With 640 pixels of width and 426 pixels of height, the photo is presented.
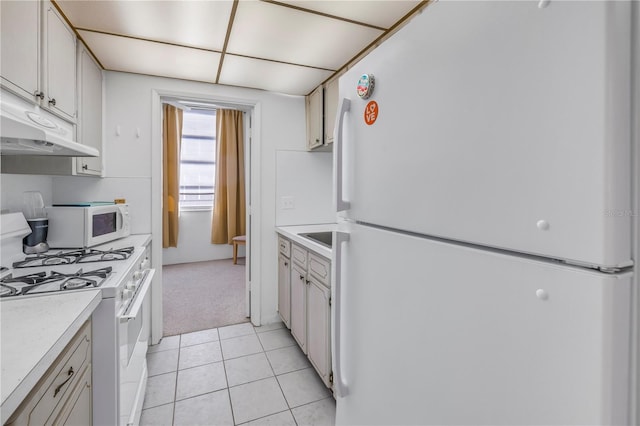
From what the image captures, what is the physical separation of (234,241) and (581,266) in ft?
A: 15.7

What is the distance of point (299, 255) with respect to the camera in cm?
219

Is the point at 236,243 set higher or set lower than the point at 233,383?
Answer: higher

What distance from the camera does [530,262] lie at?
1.59 ft

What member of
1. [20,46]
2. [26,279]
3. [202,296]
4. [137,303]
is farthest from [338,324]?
[202,296]

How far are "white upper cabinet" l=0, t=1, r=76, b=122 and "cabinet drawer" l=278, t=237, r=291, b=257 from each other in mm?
1622

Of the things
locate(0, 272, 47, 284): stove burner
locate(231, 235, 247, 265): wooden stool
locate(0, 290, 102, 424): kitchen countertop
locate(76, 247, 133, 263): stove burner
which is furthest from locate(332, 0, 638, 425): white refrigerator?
locate(231, 235, 247, 265): wooden stool

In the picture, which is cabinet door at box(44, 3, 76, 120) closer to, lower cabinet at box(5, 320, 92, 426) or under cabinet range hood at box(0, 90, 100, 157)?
under cabinet range hood at box(0, 90, 100, 157)

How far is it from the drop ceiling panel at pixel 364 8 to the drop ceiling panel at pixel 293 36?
2.6 inches

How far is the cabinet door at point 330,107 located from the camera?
2305 millimetres

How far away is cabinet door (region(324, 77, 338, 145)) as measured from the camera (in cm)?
230

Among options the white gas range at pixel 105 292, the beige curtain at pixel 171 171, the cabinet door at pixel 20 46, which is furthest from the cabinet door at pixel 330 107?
the beige curtain at pixel 171 171

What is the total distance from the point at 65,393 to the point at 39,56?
1.52 meters

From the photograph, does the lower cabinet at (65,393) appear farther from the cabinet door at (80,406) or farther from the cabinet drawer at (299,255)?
the cabinet drawer at (299,255)

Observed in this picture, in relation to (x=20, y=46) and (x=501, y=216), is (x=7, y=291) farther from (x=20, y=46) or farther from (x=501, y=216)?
(x=501, y=216)
